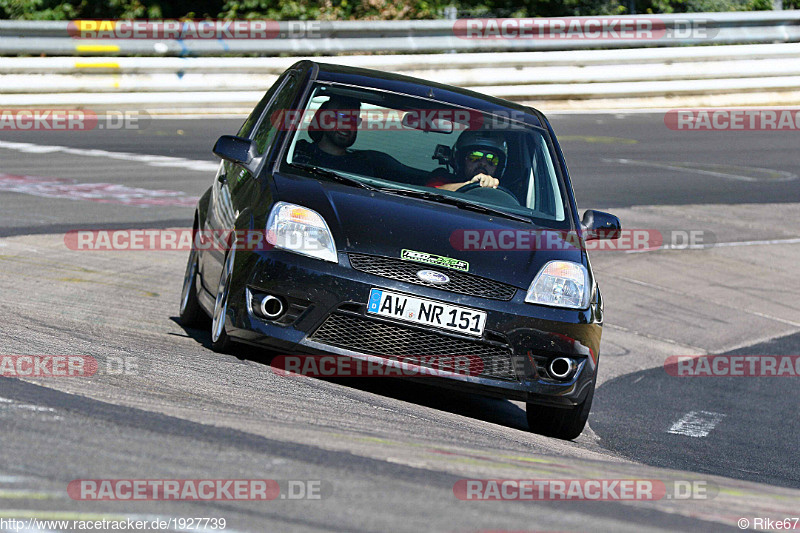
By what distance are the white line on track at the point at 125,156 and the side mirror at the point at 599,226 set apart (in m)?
7.93

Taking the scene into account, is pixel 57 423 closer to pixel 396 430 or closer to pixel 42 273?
pixel 396 430

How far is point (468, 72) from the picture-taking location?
62.0 ft

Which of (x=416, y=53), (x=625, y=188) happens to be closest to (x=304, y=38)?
(x=416, y=53)

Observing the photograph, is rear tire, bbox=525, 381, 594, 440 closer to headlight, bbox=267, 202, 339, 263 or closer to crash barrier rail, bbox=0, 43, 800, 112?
headlight, bbox=267, 202, 339, 263

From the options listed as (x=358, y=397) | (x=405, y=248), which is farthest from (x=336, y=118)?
(x=358, y=397)

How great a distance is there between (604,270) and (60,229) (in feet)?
16.3

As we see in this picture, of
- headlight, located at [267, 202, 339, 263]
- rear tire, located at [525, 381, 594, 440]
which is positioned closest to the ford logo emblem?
headlight, located at [267, 202, 339, 263]

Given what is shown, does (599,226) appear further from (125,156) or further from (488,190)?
(125,156)

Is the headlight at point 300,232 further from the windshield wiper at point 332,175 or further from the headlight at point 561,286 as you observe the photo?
the headlight at point 561,286

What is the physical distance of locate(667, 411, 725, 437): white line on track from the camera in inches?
265

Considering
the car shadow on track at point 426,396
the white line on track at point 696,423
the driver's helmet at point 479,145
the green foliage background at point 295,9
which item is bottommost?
the white line on track at point 696,423

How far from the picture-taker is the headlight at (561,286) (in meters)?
5.68

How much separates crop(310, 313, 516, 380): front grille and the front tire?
52cm

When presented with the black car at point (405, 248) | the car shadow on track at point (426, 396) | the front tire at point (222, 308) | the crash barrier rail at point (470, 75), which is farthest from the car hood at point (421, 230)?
the crash barrier rail at point (470, 75)
